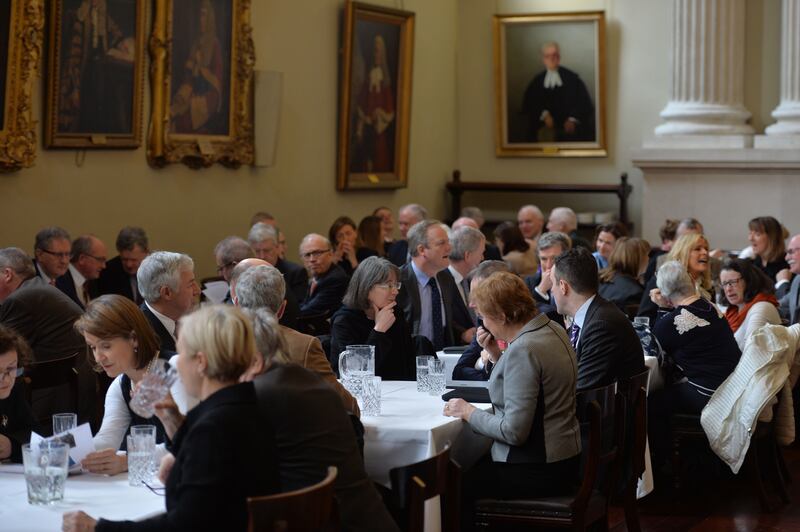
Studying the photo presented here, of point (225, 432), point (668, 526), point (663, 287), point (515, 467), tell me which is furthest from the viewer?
point (663, 287)

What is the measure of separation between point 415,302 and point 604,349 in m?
2.27

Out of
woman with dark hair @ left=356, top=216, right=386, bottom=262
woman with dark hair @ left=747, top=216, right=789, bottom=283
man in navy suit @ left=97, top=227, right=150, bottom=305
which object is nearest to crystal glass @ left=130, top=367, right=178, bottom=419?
man in navy suit @ left=97, top=227, right=150, bottom=305

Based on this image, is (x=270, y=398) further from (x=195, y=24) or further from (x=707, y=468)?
(x=195, y=24)

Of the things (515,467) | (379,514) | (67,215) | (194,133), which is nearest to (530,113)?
(194,133)

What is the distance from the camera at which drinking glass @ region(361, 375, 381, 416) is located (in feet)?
17.8

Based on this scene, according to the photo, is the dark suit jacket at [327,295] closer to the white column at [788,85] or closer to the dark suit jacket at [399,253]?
the dark suit jacket at [399,253]

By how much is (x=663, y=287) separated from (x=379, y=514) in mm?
3783

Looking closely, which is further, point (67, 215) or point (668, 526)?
point (67, 215)

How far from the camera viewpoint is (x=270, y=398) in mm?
3795

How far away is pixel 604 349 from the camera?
19.7 feet

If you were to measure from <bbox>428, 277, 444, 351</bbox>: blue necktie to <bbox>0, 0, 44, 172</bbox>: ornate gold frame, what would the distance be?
2.96 metres

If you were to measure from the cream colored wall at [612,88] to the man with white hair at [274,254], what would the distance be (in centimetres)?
575

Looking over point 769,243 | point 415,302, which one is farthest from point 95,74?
point 769,243

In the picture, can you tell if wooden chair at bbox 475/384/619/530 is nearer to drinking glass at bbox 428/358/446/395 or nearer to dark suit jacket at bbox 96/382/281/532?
drinking glass at bbox 428/358/446/395
